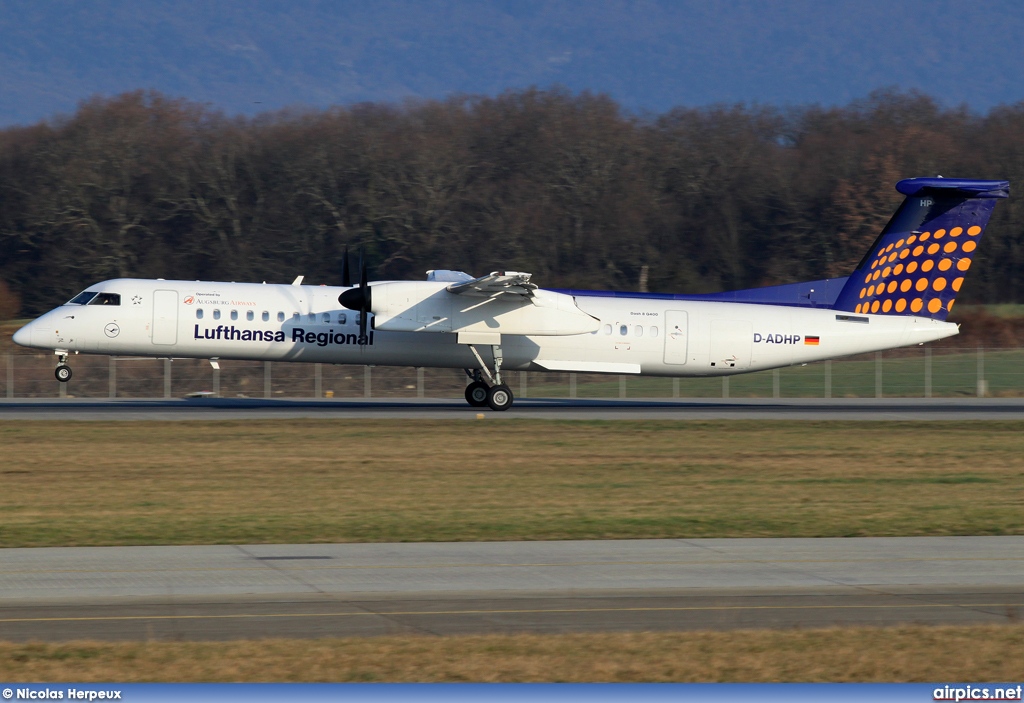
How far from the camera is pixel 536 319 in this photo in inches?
1201

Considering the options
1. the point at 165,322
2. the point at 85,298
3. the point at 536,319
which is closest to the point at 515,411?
the point at 536,319

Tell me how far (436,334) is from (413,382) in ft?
48.1

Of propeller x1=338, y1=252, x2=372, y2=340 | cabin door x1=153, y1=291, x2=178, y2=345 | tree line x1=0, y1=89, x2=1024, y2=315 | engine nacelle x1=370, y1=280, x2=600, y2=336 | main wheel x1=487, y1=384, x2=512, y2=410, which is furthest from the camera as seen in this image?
tree line x1=0, y1=89, x2=1024, y2=315

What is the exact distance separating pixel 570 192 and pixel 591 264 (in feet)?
16.8

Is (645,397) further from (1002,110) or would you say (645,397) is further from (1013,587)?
(1002,110)

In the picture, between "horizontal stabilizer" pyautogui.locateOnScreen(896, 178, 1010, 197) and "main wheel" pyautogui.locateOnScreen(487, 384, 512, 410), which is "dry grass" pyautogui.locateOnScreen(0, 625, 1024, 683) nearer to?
"main wheel" pyautogui.locateOnScreen(487, 384, 512, 410)

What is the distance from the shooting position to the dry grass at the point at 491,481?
47.6 feet

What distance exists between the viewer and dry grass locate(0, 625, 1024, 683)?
24.3ft

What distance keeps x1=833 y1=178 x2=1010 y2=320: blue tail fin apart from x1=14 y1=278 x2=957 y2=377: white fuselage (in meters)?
0.54

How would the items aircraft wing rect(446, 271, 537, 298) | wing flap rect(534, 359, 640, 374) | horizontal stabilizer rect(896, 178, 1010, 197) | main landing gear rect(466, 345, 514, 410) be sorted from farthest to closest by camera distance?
horizontal stabilizer rect(896, 178, 1010, 197), wing flap rect(534, 359, 640, 374), main landing gear rect(466, 345, 514, 410), aircraft wing rect(446, 271, 537, 298)

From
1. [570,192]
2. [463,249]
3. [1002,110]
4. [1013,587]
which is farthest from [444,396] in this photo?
[1002,110]

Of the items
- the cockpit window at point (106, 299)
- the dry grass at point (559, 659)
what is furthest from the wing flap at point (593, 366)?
the dry grass at point (559, 659)

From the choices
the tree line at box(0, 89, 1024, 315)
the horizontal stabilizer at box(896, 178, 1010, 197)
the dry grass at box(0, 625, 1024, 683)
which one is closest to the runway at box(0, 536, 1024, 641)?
the dry grass at box(0, 625, 1024, 683)

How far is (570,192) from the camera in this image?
65625 millimetres
